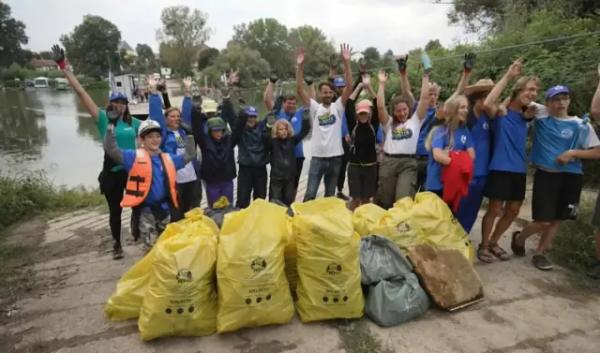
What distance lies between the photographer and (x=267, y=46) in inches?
2344

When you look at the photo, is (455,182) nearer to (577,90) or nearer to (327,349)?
(327,349)

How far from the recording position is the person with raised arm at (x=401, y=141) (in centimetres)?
394

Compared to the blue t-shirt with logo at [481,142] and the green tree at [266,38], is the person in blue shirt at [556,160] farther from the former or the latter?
the green tree at [266,38]

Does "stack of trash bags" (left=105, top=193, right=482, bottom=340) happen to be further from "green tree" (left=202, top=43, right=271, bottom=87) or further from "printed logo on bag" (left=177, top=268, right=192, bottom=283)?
"green tree" (left=202, top=43, right=271, bottom=87)

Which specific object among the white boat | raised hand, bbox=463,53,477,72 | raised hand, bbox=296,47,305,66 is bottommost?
raised hand, bbox=463,53,477,72

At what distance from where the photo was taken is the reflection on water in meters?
11.5

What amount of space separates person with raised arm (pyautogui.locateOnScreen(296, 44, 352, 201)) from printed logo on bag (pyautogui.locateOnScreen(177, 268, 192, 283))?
7.25 ft

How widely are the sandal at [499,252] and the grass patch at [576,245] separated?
43 centimetres

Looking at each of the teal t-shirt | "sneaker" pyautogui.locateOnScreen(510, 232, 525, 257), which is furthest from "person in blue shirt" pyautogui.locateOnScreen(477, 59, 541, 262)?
the teal t-shirt

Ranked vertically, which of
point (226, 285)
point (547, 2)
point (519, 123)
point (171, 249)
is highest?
point (547, 2)

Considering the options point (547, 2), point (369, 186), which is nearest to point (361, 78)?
point (369, 186)

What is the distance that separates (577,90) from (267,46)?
5734 centimetres

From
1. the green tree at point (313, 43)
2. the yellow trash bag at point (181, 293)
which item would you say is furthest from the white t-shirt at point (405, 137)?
the green tree at point (313, 43)

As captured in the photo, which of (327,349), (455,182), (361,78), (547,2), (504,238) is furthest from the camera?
(547,2)
